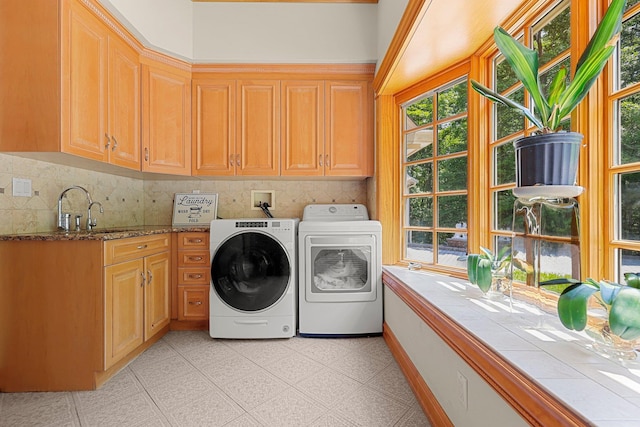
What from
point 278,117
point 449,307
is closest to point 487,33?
point 449,307

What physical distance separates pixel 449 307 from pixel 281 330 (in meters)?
1.45

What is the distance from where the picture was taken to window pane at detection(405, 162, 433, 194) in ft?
7.52

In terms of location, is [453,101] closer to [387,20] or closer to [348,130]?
[387,20]

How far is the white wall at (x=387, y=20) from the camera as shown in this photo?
6.39ft

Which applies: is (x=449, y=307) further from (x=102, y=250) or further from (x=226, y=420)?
(x=102, y=250)

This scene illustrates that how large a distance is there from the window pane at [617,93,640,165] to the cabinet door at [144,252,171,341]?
263 centimetres

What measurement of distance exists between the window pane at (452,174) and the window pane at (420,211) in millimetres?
168

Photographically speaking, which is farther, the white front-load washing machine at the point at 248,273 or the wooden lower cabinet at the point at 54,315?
the white front-load washing machine at the point at 248,273

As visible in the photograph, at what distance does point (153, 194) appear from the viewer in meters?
3.08

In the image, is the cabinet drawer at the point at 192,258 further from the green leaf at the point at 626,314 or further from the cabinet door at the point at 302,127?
the green leaf at the point at 626,314

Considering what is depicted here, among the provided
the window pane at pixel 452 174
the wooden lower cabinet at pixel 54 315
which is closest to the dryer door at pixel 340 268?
the window pane at pixel 452 174

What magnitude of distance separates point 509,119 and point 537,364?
4.38 ft

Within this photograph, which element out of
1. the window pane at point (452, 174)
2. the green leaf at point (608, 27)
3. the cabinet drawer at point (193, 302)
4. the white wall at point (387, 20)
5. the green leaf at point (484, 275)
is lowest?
the cabinet drawer at point (193, 302)

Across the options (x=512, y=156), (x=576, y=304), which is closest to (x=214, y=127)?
(x=512, y=156)
